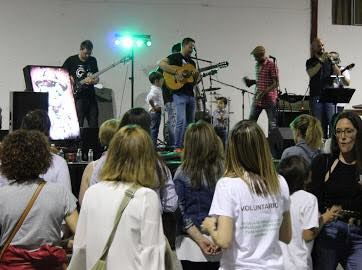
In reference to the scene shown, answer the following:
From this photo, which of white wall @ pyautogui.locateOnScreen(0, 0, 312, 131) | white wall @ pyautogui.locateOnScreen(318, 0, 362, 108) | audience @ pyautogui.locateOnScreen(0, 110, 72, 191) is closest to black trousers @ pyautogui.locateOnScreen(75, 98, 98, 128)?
white wall @ pyautogui.locateOnScreen(0, 0, 312, 131)

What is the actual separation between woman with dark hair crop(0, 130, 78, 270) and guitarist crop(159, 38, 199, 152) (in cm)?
651

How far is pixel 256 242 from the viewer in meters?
2.68

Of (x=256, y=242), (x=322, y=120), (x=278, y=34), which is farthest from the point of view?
(x=278, y=34)

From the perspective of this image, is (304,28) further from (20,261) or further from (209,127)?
(20,261)

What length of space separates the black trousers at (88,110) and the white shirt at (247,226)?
8.01 m

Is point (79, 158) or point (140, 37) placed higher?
point (140, 37)

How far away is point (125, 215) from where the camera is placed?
2641 mm

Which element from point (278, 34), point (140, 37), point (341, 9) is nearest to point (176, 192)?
point (140, 37)

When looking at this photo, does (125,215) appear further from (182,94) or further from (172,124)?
(172,124)

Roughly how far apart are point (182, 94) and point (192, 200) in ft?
19.7

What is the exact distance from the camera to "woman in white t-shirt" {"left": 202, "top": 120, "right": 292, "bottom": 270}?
2652 mm

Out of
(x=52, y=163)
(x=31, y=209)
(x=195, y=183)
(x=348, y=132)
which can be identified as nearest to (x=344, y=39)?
(x=348, y=132)

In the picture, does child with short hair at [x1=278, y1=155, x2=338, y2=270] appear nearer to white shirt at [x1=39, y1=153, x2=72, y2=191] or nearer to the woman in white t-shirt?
the woman in white t-shirt

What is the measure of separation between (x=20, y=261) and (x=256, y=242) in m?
1.20
